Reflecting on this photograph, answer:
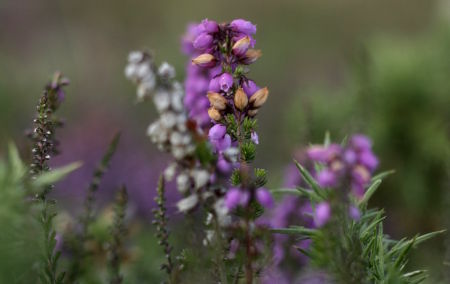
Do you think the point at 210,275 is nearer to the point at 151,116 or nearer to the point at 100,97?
the point at 151,116

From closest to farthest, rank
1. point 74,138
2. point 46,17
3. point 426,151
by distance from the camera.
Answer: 1. point 426,151
2. point 74,138
3. point 46,17

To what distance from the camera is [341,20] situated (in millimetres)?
10625

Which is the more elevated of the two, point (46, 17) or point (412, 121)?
point (46, 17)

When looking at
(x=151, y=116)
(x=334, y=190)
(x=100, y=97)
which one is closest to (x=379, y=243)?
(x=334, y=190)

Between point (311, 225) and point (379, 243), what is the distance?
0.98m

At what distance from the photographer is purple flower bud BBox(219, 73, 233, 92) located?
125cm

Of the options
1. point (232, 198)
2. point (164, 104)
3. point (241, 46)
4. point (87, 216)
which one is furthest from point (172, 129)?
point (87, 216)

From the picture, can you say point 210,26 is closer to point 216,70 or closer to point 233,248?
point 216,70

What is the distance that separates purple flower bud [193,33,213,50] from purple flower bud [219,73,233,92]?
75mm

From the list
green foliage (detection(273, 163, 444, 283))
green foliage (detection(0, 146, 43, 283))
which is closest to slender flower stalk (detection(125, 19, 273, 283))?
green foliage (detection(273, 163, 444, 283))

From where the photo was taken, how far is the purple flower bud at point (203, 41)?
1.28 meters

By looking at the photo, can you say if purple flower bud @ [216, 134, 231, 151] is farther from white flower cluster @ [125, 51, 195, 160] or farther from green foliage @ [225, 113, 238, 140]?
white flower cluster @ [125, 51, 195, 160]

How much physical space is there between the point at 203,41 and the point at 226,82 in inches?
3.9

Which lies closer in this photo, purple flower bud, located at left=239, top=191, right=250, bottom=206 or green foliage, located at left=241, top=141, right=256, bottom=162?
purple flower bud, located at left=239, top=191, right=250, bottom=206
